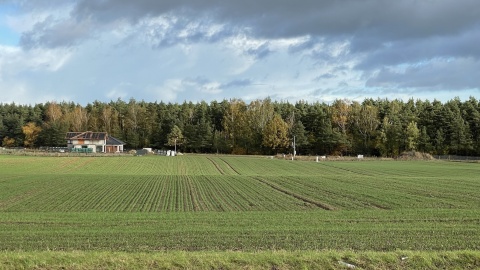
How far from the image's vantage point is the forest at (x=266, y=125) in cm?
11738

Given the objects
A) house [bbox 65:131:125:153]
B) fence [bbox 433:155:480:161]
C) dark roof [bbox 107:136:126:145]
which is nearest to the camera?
fence [bbox 433:155:480:161]

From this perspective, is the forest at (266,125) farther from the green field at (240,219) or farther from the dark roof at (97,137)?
the green field at (240,219)

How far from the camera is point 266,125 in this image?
13012 cm

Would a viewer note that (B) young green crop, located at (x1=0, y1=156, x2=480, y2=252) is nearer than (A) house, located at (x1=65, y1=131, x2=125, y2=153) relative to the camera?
Yes

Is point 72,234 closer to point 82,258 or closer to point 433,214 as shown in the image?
point 82,258

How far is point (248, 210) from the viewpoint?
24828 millimetres

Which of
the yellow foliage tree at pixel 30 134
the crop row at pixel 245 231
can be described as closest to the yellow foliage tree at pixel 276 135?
the yellow foliage tree at pixel 30 134

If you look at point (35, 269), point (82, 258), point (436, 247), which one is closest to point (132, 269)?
point (82, 258)

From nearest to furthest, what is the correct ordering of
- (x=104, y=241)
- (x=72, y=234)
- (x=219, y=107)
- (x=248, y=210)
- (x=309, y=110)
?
(x=104, y=241)
(x=72, y=234)
(x=248, y=210)
(x=309, y=110)
(x=219, y=107)

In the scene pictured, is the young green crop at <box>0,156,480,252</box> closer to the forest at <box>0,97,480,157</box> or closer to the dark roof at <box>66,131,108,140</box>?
the forest at <box>0,97,480,157</box>

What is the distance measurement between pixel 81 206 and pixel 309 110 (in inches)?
4701

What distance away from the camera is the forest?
117375mm

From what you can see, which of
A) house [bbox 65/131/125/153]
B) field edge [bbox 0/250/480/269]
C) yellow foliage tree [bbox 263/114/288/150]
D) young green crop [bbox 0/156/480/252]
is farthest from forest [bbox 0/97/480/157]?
field edge [bbox 0/250/480/269]

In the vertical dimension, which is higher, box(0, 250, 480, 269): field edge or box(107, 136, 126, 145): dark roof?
box(107, 136, 126, 145): dark roof
